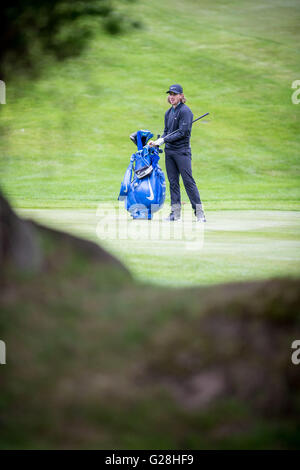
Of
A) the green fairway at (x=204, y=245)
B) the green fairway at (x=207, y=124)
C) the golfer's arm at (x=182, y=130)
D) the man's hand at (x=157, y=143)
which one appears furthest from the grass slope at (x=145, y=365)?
the golfer's arm at (x=182, y=130)

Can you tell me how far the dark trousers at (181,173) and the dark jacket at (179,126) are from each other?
0.32 ft

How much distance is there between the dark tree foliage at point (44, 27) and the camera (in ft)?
9.05

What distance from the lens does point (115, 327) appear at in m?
2.51

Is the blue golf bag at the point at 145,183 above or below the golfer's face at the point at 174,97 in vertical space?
below

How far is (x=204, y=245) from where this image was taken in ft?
22.5

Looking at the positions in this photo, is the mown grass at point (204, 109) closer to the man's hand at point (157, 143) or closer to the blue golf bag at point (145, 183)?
the blue golf bag at point (145, 183)

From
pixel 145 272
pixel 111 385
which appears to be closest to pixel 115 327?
pixel 111 385

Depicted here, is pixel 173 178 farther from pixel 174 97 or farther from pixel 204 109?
pixel 204 109

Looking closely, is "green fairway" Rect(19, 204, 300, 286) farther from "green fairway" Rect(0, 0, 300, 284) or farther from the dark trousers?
the dark trousers

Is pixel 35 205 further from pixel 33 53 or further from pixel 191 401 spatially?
pixel 191 401

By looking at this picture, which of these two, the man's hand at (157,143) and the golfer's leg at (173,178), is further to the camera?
the golfer's leg at (173,178)

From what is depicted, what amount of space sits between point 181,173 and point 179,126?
66 centimetres

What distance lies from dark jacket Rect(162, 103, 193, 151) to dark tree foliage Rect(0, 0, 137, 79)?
6.09 metres

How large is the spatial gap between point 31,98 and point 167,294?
1.27 m
